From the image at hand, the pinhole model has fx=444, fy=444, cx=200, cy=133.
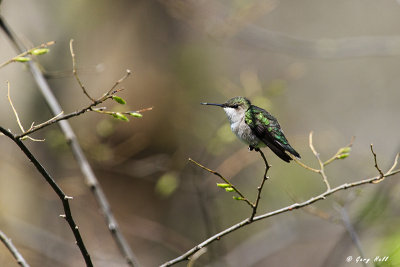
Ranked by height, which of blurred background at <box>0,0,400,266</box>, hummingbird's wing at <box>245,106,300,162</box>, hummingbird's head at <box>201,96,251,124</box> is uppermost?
blurred background at <box>0,0,400,266</box>

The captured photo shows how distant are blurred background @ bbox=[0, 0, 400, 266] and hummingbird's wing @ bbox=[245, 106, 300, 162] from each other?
25.8 inches

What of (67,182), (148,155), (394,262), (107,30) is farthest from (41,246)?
(394,262)

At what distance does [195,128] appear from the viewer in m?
6.57

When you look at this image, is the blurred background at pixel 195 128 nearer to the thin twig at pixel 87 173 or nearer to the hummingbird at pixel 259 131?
the thin twig at pixel 87 173

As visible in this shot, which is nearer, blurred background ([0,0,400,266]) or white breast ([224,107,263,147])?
white breast ([224,107,263,147])

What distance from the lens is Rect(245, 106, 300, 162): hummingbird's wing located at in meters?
2.97

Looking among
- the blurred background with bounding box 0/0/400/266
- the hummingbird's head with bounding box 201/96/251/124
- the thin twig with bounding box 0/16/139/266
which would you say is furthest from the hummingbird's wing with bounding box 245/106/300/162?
the thin twig with bounding box 0/16/139/266

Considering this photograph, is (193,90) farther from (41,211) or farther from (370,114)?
(370,114)

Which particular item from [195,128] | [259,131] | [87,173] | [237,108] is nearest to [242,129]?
[259,131]

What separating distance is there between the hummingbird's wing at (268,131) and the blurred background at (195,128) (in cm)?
65

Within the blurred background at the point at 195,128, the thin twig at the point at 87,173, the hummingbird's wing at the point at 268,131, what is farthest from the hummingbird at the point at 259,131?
the thin twig at the point at 87,173

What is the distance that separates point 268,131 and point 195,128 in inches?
137

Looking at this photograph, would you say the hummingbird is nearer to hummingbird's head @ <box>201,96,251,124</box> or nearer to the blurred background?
hummingbird's head @ <box>201,96,251,124</box>

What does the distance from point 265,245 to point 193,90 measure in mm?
3837
